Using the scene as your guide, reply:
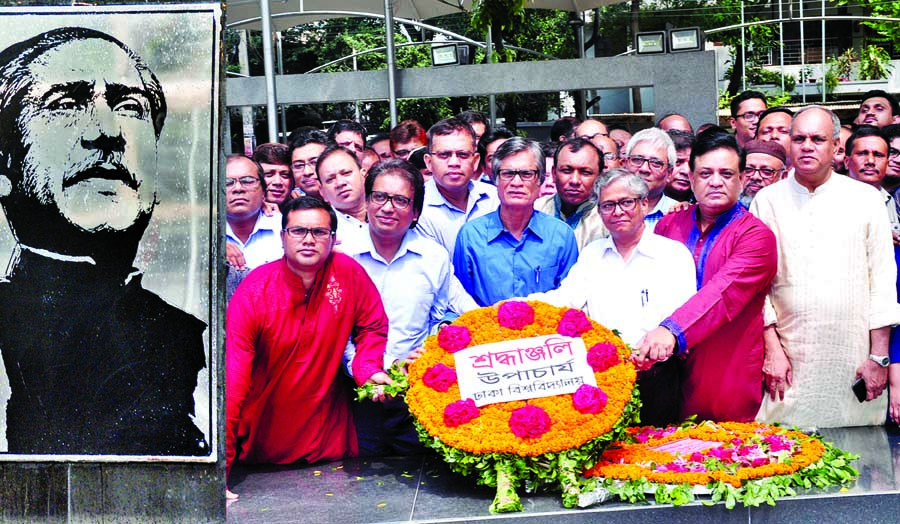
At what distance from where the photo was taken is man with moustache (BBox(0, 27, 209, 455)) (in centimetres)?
406

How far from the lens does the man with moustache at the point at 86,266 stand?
4.06 metres

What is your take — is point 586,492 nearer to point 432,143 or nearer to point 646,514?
point 646,514

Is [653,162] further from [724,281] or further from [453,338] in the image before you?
[453,338]

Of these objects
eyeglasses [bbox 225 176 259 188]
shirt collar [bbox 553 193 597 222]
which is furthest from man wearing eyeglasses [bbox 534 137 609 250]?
eyeglasses [bbox 225 176 259 188]

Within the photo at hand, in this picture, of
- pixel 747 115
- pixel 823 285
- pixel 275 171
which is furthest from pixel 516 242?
pixel 747 115

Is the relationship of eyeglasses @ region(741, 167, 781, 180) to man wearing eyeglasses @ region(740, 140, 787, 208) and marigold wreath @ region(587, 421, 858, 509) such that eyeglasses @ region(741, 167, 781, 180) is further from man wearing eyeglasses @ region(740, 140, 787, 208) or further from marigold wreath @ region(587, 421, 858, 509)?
marigold wreath @ region(587, 421, 858, 509)

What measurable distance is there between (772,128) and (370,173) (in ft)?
10.6

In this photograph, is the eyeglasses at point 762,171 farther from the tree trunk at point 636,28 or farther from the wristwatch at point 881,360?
the tree trunk at point 636,28

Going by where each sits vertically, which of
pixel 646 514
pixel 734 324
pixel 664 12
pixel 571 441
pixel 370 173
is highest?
pixel 664 12

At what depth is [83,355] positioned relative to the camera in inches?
164

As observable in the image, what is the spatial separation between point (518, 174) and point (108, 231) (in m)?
2.37

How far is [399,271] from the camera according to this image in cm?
577

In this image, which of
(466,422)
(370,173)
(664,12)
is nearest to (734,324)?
(466,422)

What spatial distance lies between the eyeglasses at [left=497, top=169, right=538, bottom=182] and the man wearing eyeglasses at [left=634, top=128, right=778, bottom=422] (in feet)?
2.64
